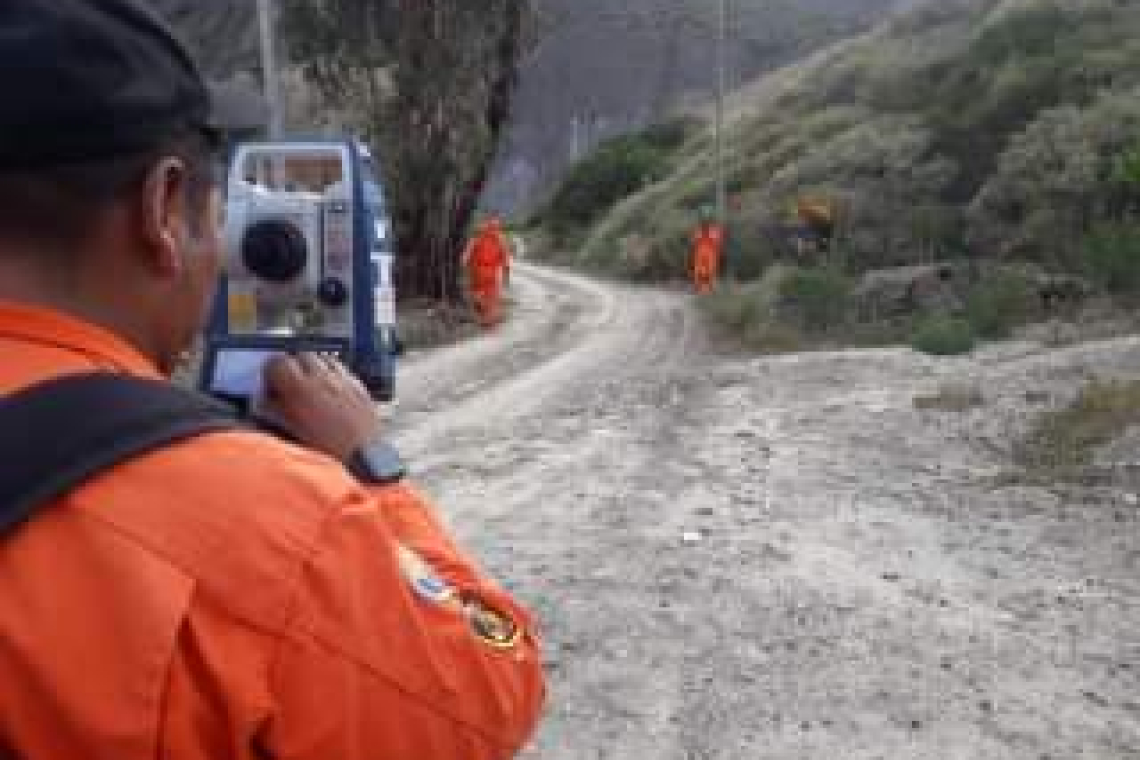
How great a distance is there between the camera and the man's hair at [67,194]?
116 centimetres

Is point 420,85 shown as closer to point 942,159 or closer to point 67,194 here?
point 942,159

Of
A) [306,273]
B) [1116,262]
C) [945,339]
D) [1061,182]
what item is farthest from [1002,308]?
[306,273]

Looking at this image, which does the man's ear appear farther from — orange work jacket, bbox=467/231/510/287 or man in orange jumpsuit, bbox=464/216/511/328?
orange work jacket, bbox=467/231/510/287

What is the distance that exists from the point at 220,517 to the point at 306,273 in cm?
97

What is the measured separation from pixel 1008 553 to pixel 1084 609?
88cm

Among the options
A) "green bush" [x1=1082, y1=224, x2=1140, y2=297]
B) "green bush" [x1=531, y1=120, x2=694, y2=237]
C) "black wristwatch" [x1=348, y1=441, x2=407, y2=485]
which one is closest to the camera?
"black wristwatch" [x1=348, y1=441, x2=407, y2=485]

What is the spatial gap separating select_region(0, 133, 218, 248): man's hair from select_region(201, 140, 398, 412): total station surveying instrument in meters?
0.56

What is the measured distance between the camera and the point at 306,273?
2002 mm

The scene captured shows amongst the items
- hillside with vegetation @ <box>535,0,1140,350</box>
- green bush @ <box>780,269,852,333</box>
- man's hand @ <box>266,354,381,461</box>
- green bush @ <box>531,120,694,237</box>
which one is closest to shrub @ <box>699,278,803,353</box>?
green bush @ <box>780,269,852,333</box>

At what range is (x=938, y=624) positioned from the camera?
16.7 ft

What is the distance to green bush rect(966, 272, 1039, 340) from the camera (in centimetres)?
1472

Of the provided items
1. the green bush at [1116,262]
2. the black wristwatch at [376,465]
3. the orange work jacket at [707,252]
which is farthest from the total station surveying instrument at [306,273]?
the orange work jacket at [707,252]

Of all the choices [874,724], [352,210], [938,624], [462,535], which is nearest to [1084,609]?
[938,624]

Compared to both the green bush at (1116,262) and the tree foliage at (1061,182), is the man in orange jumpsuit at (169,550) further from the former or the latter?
the tree foliage at (1061,182)
